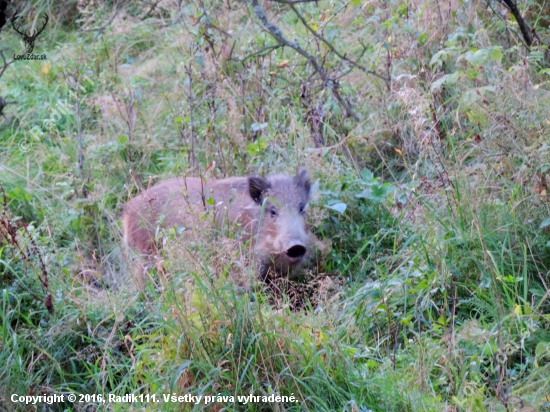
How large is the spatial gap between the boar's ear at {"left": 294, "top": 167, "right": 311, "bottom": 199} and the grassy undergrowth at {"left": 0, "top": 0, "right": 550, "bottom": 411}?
0.37 feet

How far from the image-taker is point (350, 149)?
6.50m

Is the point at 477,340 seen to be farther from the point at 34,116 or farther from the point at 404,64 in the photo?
the point at 34,116

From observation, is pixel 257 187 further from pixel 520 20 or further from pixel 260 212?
pixel 520 20

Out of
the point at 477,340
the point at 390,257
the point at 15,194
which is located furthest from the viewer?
the point at 15,194

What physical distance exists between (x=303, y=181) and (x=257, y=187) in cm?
36

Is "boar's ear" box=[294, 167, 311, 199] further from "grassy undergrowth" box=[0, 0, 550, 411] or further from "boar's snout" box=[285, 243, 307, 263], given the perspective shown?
"boar's snout" box=[285, 243, 307, 263]

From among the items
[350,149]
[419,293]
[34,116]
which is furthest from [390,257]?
[34,116]

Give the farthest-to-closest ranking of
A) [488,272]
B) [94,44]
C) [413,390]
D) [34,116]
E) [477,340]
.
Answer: [94,44], [34,116], [488,272], [477,340], [413,390]

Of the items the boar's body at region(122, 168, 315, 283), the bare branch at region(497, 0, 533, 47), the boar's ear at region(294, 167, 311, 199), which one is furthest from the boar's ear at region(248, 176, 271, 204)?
the bare branch at region(497, 0, 533, 47)

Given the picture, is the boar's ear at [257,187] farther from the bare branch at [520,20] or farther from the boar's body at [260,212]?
the bare branch at [520,20]

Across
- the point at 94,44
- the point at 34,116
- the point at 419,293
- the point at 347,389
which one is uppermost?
the point at 94,44

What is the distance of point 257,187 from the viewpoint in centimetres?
560

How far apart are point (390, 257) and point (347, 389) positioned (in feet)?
4.56

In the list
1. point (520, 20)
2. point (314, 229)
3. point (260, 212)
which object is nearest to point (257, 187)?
point (260, 212)
